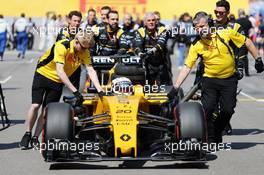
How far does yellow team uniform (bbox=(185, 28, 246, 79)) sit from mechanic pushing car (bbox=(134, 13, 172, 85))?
3.17 meters

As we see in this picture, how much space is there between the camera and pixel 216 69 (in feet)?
38.8

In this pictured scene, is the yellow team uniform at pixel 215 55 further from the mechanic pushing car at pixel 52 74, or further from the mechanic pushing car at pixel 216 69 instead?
the mechanic pushing car at pixel 52 74

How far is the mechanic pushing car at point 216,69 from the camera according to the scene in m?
11.7

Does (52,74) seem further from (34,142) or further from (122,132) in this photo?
(122,132)

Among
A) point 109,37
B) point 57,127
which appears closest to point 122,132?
point 57,127

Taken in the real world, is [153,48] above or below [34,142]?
above

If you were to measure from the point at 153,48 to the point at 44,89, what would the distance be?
3.63 meters

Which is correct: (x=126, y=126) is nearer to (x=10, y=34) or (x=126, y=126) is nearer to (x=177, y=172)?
(x=177, y=172)

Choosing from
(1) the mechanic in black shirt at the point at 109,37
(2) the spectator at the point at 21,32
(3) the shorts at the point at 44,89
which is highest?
(1) the mechanic in black shirt at the point at 109,37

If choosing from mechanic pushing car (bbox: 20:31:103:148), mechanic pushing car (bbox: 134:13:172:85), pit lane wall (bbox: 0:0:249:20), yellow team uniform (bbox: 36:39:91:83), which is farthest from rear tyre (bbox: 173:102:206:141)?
pit lane wall (bbox: 0:0:249:20)

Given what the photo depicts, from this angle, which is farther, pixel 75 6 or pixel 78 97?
pixel 75 6

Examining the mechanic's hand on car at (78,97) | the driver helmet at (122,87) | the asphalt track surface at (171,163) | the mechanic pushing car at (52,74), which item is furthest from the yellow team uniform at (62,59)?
the asphalt track surface at (171,163)

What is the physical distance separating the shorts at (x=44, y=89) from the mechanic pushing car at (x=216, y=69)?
1697 millimetres

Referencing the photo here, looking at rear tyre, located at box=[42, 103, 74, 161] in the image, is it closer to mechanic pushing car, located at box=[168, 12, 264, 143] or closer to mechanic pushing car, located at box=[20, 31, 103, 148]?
mechanic pushing car, located at box=[20, 31, 103, 148]
